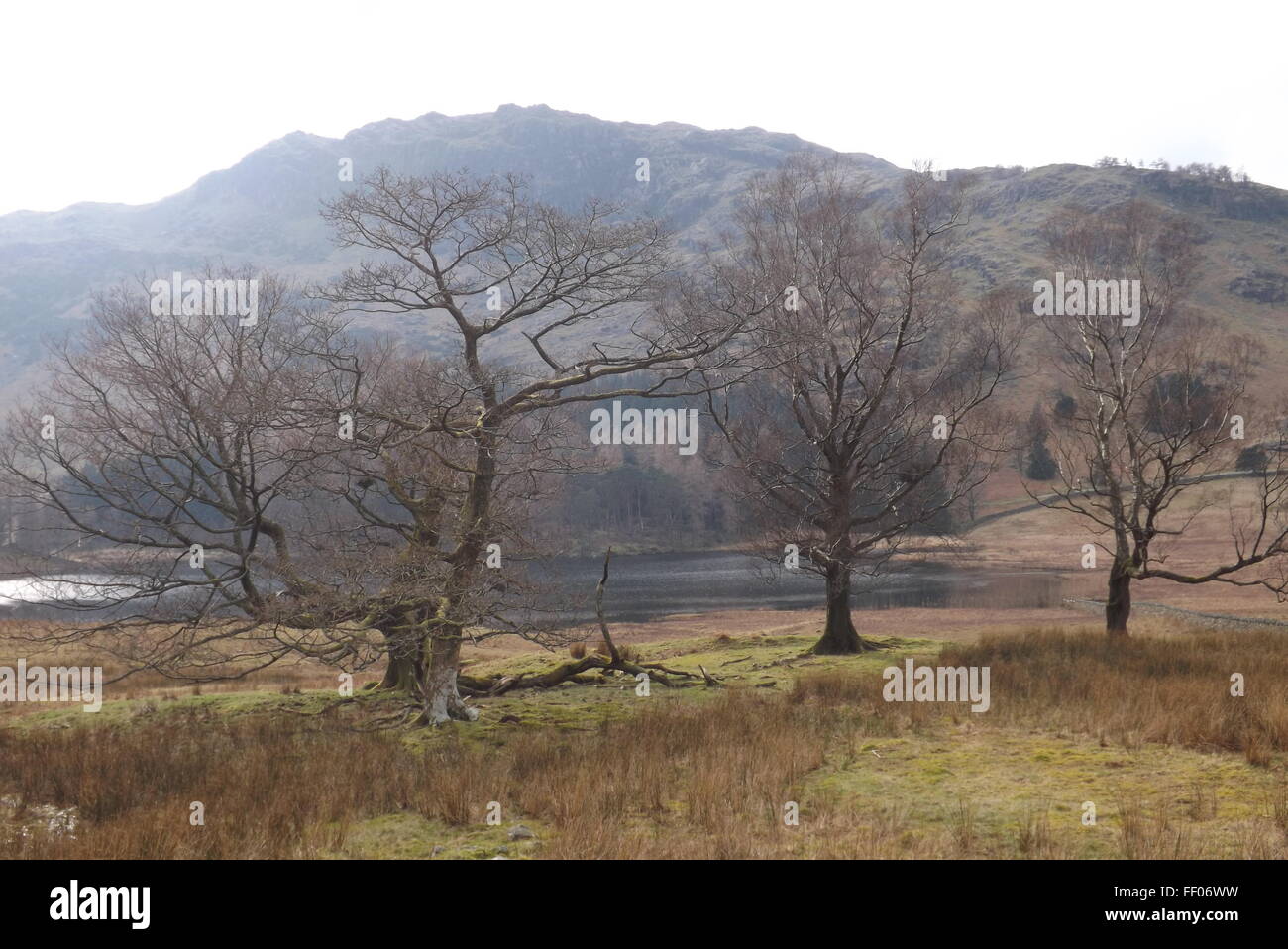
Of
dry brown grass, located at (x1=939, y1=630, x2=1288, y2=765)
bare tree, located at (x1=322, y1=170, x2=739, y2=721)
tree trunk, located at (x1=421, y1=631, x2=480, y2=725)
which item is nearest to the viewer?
dry brown grass, located at (x1=939, y1=630, x2=1288, y2=765)

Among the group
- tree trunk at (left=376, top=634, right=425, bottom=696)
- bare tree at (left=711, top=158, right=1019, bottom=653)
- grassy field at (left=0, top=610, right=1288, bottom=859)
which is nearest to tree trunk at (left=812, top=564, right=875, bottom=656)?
bare tree at (left=711, top=158, right=1019, bottom=653)

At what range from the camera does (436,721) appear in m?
13.2

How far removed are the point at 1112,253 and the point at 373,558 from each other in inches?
780

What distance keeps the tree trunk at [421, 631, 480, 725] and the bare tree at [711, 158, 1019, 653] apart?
970 centimetres

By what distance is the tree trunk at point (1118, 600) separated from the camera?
66.9 feet

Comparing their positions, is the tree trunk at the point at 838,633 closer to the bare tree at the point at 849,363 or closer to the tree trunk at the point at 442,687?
the bare tree at the point at 849,363

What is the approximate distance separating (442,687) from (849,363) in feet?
40.7

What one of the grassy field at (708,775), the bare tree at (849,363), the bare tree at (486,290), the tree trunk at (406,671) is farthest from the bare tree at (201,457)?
the bare tree at (849,363)

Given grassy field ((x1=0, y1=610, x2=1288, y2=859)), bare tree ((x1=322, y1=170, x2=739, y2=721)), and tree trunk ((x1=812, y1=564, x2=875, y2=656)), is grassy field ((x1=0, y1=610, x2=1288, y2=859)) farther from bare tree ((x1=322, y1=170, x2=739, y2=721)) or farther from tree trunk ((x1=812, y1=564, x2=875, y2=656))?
tree trunk ((x1=812, y1=564, x2=875, y2=656))

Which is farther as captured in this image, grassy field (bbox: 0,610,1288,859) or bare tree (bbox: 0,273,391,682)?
bare tree (bbox: 0,273,391,682)

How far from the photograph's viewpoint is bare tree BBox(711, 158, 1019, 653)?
20.5 metres

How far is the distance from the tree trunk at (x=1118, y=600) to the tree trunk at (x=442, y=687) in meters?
15.9

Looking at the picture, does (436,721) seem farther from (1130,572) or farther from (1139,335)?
(1139,335)

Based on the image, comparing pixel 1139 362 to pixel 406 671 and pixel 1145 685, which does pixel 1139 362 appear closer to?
pixel 1145 685
